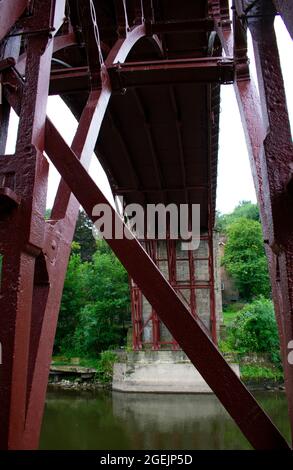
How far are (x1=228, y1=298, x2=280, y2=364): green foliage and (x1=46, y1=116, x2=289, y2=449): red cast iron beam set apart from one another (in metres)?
18.5

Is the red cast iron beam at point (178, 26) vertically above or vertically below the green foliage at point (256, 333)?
above

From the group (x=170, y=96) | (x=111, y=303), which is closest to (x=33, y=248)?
(x=170, y=96)

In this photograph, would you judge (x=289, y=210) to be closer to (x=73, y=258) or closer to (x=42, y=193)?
(x=42, y=193)

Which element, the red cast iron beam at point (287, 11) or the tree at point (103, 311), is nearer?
the red cast iron beam at point (287, 11)

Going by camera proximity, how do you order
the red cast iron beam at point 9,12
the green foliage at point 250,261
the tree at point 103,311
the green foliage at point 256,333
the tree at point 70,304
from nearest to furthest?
the red cast iron beam at point 9,12 → the green foliage at point 256,333 → the tree at point 103,311 → the tree at point 70,304 → the green foliage at point 250,261

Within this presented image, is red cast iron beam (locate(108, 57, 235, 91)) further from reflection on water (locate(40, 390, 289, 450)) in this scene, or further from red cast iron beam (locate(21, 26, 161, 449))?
reflection on water (locate(40, 390, 289, 450))

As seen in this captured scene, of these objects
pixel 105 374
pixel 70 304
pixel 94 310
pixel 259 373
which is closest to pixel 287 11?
pixel 259 373

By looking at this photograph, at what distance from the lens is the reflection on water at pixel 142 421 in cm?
1040

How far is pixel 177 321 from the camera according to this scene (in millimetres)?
2199

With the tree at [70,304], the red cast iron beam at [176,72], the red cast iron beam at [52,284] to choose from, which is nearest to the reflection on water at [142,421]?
the tree at [70,304]

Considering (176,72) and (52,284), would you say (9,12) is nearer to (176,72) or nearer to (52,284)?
(52,284)

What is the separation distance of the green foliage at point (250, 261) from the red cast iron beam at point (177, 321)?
28.0 m

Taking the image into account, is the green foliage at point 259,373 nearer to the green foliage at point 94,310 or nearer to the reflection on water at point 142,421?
the reflection on water at point 142,421

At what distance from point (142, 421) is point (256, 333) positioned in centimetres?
947
